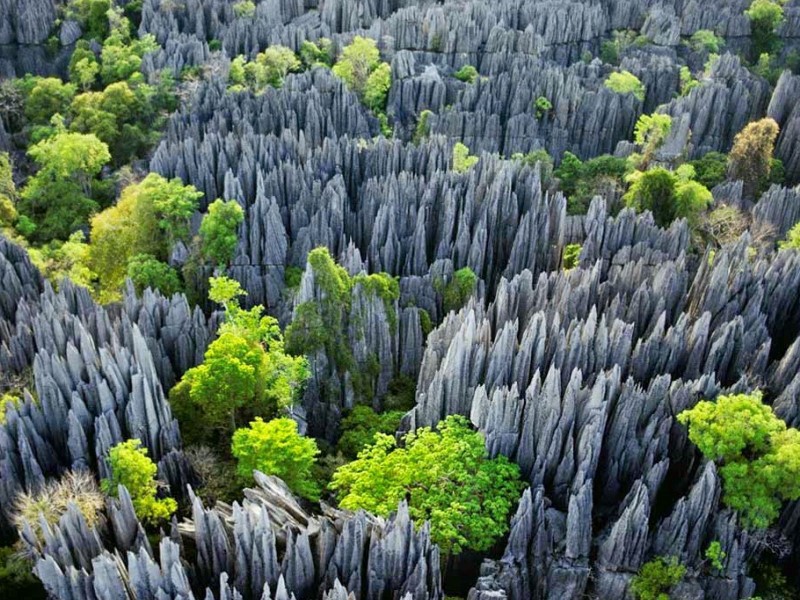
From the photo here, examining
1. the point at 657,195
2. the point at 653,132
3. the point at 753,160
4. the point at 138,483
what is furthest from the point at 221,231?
the point at 753,160

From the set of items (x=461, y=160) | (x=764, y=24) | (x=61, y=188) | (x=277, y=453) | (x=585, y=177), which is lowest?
(x=277, y=453)

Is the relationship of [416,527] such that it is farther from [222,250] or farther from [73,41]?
[73,41]

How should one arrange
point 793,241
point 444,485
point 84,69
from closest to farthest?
point 444,485, point 793,241, point 84,69

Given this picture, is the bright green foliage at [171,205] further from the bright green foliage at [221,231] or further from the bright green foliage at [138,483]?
the bright green foliage at [138,483]

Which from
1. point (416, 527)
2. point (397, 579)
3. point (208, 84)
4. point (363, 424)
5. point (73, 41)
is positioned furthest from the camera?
point (73, 41)

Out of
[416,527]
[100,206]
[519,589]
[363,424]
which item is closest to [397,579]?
[416,527]

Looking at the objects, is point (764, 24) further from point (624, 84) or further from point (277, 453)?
point (277, 453)

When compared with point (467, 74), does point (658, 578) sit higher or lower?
lower

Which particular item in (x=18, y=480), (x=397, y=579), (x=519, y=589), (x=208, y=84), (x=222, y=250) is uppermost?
(x=208, y=84)
